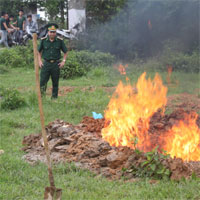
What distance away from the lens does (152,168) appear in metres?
4.47

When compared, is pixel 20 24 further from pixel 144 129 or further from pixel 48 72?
pixel 144 129

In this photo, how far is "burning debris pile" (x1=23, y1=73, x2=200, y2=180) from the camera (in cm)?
479

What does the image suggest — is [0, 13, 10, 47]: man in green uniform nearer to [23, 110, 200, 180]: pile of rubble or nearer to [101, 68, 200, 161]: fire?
[23, 110, 200, 180]: pile of rubble

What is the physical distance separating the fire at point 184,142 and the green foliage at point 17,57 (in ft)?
36.1

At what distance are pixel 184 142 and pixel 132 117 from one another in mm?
1037

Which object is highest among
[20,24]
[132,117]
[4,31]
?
[20,24]

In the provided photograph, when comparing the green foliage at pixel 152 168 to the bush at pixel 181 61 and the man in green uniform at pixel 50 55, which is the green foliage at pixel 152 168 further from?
the bush at pixel 181 61

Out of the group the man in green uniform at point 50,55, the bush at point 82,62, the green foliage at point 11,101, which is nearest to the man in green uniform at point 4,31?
the bush at point 82,62

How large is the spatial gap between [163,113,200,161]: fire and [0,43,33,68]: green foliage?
11.0m

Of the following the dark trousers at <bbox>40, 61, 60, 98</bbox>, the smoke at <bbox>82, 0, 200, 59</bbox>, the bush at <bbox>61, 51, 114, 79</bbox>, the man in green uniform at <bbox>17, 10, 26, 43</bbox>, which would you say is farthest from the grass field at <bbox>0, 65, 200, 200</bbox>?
the man in green uniform at <bbox>17, 10, 26, 43</bbox>

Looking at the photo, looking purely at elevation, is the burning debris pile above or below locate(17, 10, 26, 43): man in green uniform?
below

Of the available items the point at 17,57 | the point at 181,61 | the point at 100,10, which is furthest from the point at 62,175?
the point at 100,10

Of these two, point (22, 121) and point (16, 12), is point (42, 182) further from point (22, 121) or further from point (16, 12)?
point (16, 12)

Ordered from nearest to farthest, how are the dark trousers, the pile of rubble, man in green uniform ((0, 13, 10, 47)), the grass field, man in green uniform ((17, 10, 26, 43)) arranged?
the grass field, the pile of rubble, the dark trousers, man in green uniform ((0, 13, 10, 47)), man in green uniform ((17, 10, 26, 43))
